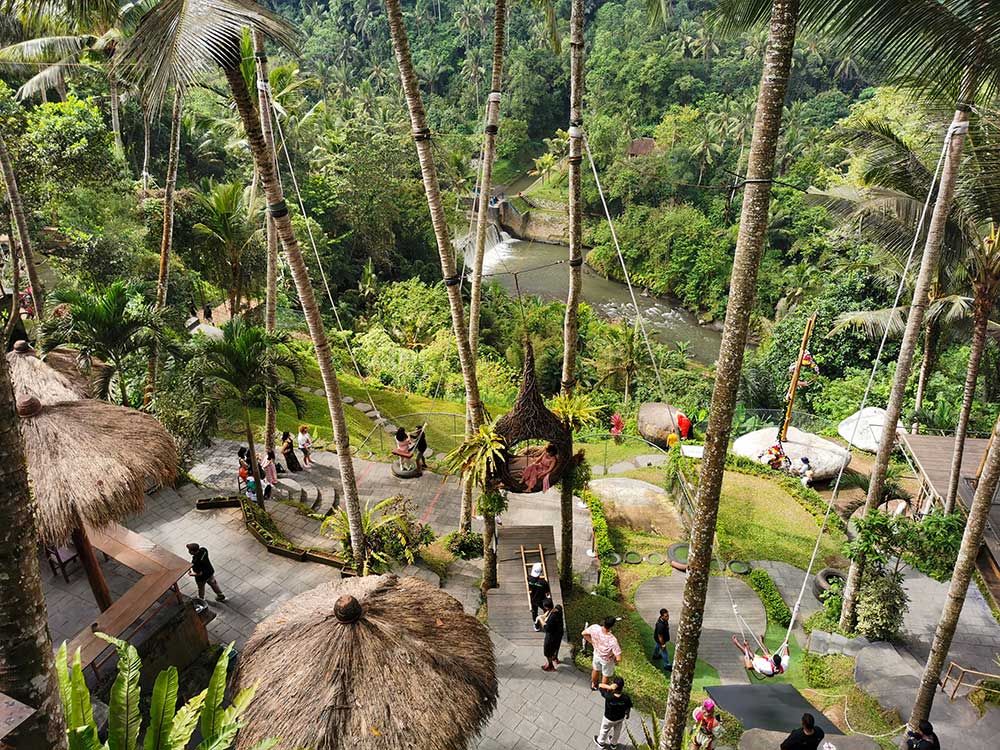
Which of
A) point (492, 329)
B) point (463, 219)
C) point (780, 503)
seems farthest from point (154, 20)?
point (463, 219)

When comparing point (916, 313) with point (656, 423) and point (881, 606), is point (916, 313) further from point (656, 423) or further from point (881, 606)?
point (656, 423)

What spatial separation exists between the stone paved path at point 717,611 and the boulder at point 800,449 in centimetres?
556

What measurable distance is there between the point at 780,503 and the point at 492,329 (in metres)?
17.7

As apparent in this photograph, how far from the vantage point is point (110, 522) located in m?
8.50

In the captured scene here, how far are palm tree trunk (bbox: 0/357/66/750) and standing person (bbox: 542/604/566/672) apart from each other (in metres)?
6.65

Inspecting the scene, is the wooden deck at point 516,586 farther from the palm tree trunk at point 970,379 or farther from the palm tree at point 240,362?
the palm tree trunk at point 970,379

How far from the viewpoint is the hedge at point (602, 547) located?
12.2 metres

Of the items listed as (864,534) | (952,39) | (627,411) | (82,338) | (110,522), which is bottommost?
(627,411)

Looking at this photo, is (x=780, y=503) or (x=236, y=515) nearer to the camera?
(x=236, y=515)

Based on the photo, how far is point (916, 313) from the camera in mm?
9664

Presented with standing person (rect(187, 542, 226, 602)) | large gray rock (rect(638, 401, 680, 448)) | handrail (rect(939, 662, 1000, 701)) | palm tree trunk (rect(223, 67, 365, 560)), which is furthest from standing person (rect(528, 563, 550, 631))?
large gray rock (rect(638, 401, 680, 448))

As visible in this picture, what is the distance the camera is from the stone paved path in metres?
11.3

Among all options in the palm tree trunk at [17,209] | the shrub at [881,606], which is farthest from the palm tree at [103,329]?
the shrub at [881,606]

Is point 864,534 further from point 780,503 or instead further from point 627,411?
point 627,411
